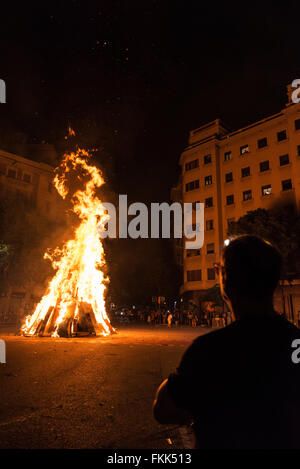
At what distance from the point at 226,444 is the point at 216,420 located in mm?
99

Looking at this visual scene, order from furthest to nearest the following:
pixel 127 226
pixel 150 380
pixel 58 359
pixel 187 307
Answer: pixel 187 307, pixel 127 226, pixel 58 359, pixel 150 380

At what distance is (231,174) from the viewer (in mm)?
41188

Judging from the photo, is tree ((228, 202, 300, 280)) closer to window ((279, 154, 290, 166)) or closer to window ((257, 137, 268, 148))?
window ((279, 154, 290, 166))

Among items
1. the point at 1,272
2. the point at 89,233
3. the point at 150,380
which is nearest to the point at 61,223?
the point at 1,272

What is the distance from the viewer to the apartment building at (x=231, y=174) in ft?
119

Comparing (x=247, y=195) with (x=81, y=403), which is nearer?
(x=81, y=403)

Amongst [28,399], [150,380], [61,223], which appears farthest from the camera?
[61,223]

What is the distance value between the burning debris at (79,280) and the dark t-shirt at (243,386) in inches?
726

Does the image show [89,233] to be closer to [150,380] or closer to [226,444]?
[150,380]

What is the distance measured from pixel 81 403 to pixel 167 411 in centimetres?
446

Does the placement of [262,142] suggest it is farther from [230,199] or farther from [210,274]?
[210,274]

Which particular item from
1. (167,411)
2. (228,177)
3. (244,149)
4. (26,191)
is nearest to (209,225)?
(228,177)

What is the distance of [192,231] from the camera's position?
42.3 metres

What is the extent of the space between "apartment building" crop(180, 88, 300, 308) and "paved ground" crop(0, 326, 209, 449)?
3080 centimetres
